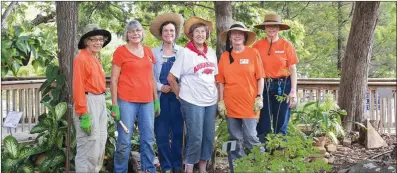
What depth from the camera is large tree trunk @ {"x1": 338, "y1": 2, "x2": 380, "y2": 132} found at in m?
7.29

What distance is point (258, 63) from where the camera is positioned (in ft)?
14.9

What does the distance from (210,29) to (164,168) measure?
1.30m

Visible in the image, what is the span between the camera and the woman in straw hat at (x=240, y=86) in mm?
4488

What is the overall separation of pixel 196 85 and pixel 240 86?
0.37 meters

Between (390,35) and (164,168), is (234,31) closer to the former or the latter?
(164,168)

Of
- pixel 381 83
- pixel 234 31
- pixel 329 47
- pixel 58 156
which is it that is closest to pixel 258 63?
pixel 234 31

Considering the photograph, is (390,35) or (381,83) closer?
(381,83)

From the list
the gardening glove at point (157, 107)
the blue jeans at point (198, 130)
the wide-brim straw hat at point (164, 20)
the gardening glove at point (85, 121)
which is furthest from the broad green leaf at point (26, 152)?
the wide-brim straw hat at point (164, 20)

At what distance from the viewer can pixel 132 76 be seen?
4.39m

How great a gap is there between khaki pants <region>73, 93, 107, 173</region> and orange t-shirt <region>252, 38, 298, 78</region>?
1473mm

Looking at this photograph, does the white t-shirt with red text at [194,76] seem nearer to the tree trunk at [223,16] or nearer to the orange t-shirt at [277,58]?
the orange t-shirt at [277,58]

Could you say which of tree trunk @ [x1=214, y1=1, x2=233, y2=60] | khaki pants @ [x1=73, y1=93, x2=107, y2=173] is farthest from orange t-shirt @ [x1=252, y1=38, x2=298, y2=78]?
tree trunk @ [x1=214, y1=1, x2=233, y2=60]

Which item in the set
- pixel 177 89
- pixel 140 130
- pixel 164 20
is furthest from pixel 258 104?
pixel 164 20

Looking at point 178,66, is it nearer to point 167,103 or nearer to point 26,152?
point 167,103
